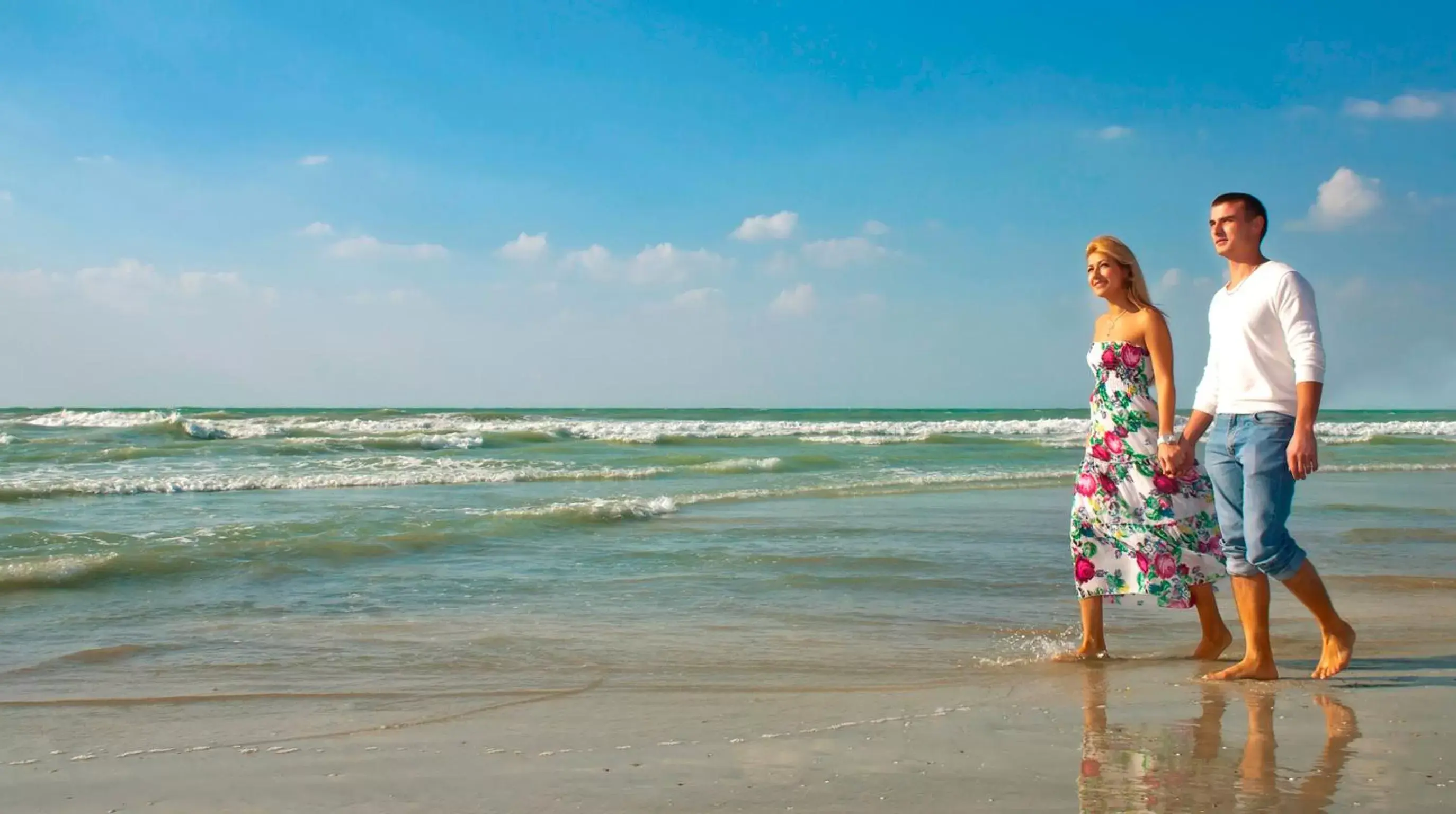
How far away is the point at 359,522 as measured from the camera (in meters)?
9.77

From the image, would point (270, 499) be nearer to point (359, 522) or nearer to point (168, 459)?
point (359, 522)

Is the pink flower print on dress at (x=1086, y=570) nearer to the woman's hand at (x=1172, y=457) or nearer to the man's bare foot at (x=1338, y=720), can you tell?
the woman's hand at (x=1172, y=457)

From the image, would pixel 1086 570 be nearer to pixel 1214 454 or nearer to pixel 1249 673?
pixel 1249 673

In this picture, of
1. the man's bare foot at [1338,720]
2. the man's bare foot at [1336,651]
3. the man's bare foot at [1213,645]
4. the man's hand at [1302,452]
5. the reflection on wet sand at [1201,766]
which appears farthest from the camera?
the man's bare foot at [1213,645]

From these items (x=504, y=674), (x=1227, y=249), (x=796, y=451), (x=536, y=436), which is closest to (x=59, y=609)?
(x=504, y=674)

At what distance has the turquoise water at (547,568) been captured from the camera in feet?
15.5

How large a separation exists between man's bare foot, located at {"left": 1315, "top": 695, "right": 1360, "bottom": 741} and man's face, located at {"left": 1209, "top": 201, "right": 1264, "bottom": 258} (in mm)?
1670

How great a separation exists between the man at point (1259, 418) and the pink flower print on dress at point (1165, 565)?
37cm

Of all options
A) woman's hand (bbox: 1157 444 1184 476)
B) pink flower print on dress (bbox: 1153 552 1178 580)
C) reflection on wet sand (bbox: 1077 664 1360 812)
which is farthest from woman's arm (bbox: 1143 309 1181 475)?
reflection on wet sand (bbox: 1077 664 1360 812)

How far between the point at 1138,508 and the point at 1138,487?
0.09 meters

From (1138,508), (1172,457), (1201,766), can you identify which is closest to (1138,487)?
(1138,508)

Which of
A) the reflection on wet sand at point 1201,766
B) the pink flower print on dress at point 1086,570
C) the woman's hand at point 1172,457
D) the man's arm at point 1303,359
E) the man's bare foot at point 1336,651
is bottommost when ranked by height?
the reflection on wet sand at point 1201,766

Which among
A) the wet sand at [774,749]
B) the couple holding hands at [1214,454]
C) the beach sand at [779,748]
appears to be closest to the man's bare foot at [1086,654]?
the couple holding hands at [1214,454]

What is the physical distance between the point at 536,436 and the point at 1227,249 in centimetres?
2529
